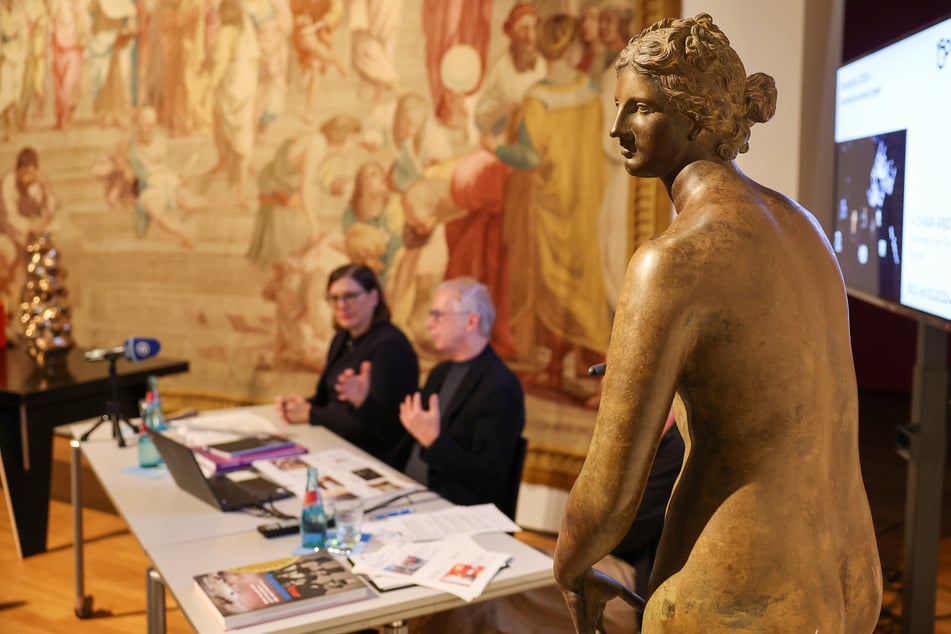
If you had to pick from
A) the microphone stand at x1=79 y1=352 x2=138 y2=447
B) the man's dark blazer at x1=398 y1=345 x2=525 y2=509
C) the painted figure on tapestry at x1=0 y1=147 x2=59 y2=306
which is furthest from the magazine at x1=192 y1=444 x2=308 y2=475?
the painted figure on tapestry at x1=0 y1=147 x2=59 y2=306

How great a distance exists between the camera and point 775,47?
4.51 metres

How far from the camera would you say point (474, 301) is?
4.00m

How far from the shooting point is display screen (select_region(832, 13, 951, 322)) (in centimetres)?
290

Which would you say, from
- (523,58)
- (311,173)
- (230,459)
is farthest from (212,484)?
(311,173)

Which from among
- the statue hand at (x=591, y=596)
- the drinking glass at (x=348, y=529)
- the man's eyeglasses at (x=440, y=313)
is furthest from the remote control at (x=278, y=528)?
the statue hand at (x=591, y=596)

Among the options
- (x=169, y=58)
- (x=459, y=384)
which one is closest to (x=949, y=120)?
(x=459, y=384)

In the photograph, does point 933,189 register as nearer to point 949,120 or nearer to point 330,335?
point 949,120

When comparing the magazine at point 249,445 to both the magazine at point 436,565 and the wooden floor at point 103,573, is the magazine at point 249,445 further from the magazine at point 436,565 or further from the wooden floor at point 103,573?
the magazine at point 436,565

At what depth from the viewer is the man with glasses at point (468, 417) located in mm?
3738

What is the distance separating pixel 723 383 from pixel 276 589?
152 centimetres

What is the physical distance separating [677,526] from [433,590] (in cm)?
122

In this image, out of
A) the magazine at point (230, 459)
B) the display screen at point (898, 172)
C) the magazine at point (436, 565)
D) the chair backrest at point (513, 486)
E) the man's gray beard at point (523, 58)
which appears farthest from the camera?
the man's gray beard at point (523, 58)

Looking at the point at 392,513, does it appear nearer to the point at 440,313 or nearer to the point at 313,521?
the point at 313,521

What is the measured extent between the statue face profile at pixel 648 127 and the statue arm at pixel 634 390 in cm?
15
